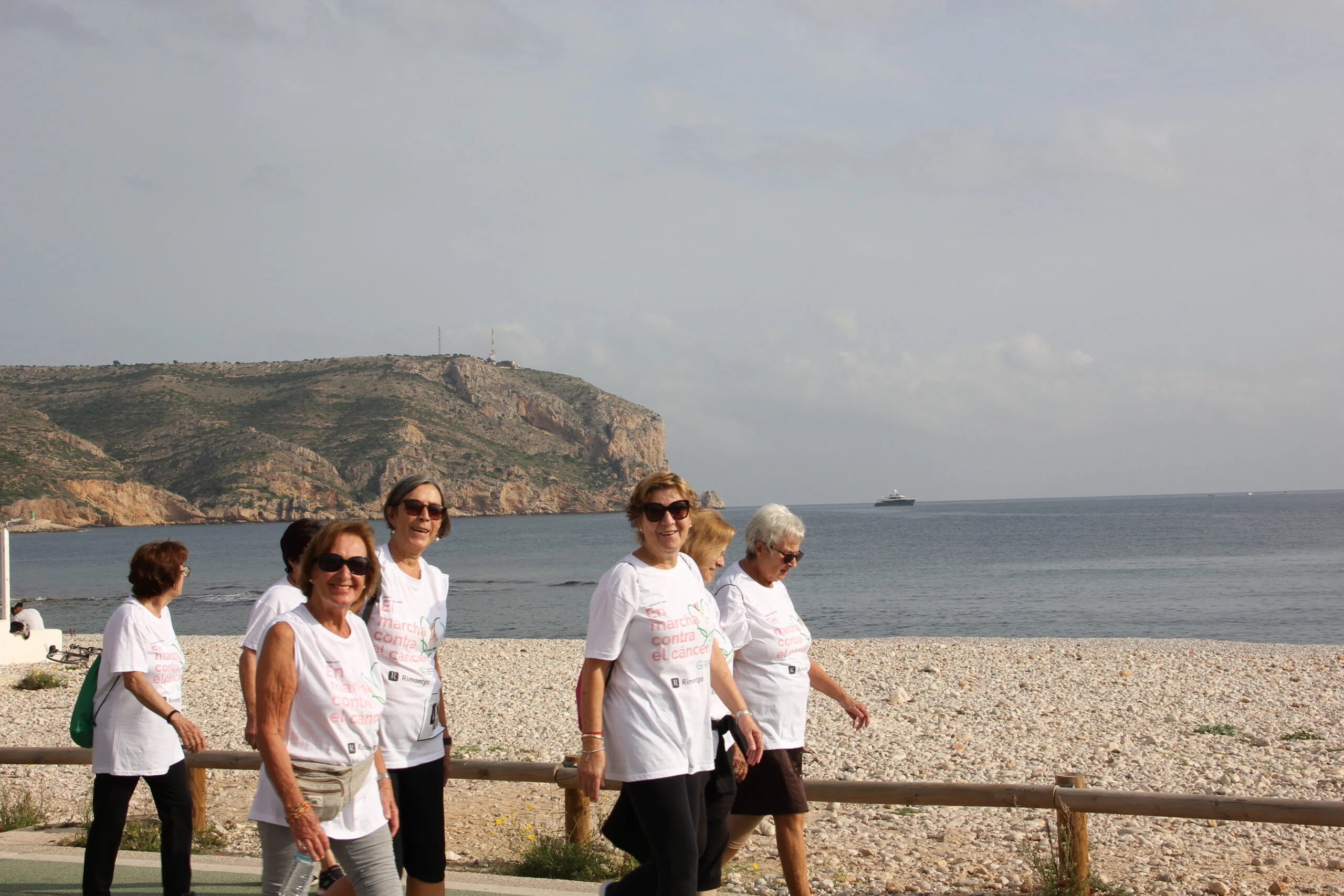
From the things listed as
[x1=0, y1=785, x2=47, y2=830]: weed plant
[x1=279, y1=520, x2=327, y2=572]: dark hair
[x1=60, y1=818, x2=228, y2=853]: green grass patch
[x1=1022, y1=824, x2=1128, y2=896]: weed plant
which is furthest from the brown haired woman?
[x1=0, y1=785, x2=47, y2=830]: weed plant

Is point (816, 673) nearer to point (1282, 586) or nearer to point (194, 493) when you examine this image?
point (1282, 586)

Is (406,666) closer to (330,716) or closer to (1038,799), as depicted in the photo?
(330,716)

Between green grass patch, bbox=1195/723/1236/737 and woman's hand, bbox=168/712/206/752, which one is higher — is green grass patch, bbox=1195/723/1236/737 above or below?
below

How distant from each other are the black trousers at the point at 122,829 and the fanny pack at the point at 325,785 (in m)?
1.43

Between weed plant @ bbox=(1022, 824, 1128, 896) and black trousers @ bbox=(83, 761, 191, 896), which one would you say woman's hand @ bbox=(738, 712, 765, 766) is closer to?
weed plant @ bbox=(1022, 824, 1128, 896)

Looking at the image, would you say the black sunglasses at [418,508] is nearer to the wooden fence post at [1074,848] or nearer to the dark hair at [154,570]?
the dark hair at [154,570]

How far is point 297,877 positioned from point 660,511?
1441 mm

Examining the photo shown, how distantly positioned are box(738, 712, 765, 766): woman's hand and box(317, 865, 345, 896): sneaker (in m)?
1.30

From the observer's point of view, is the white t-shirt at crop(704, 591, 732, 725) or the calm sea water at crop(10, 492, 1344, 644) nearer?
the white t-shirt at crop(704, 591, 732, 725)

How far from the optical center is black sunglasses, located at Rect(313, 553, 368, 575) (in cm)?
293

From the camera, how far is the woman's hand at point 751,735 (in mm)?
3531

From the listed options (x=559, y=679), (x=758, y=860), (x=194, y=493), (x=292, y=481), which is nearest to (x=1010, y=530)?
(x=292, y=481)

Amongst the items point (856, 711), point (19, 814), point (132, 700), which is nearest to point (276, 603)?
point (132, 700)

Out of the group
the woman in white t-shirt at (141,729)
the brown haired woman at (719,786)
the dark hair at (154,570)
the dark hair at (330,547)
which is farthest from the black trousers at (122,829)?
the brown haired woman at (719,786)
